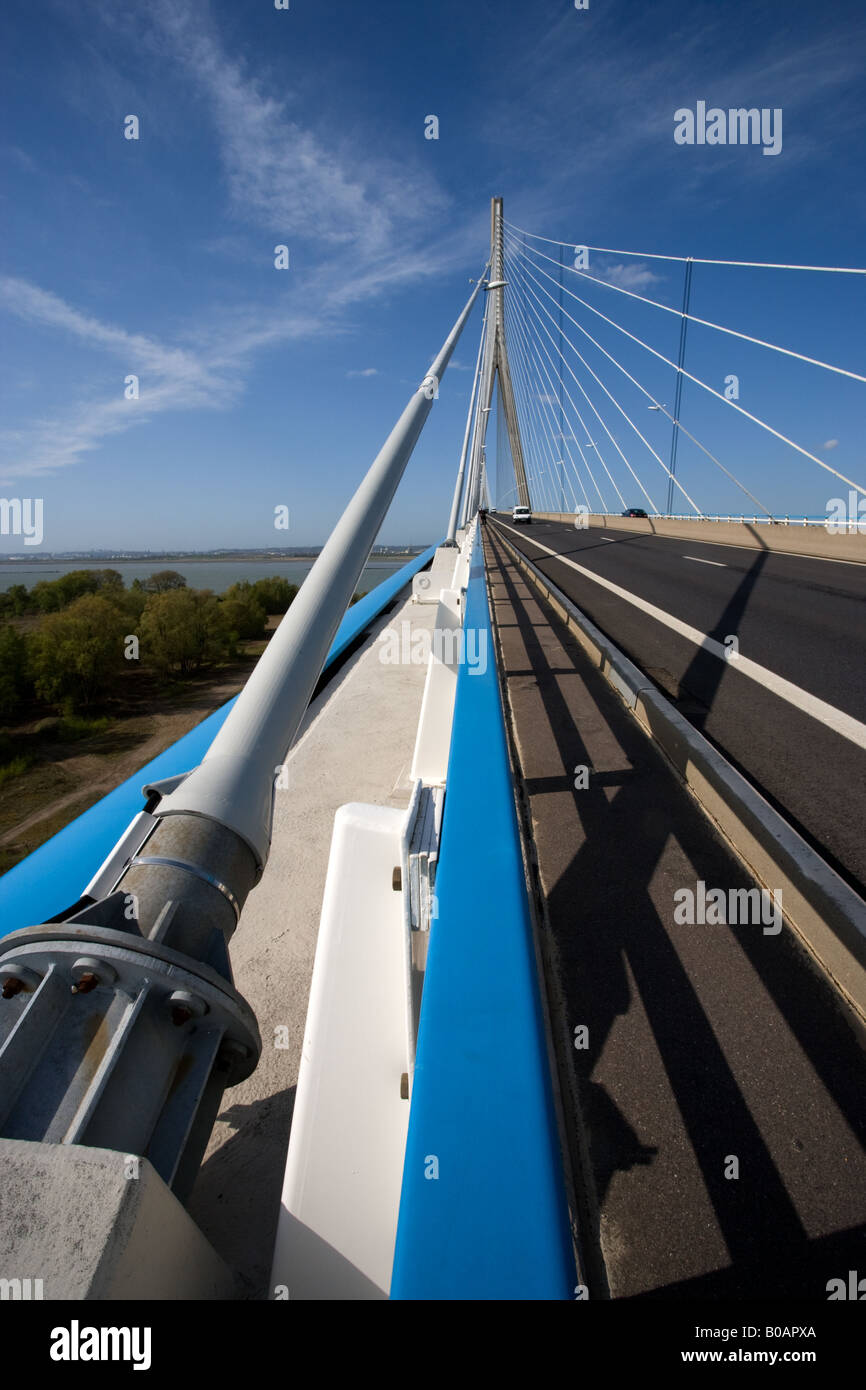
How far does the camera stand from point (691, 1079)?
1.79 m

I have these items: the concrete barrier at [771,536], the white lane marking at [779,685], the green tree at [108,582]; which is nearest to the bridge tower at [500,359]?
the concrete barrier at [771,536]

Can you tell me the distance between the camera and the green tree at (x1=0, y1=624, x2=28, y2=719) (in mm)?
31984

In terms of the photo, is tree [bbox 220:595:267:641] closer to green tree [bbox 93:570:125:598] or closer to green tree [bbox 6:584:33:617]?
green tree [bbox 93:570:125:598]

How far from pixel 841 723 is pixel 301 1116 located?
455 cm

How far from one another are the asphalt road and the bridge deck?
879mm

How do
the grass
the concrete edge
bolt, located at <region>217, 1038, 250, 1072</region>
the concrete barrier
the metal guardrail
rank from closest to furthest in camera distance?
the metal guardrail
bolt, located at <region>217, 1038, 250, 1072</region>
the concrete edge
the concrete barrier
the grass

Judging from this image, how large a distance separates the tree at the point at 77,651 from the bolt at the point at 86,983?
3766 centimetres

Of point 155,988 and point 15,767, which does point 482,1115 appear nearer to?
point 155,988

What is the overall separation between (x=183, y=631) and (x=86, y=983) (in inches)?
1665

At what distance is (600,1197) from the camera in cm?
149

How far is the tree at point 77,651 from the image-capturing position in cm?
3316

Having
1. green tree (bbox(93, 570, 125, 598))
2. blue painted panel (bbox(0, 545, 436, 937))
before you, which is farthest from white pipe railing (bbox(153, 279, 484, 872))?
green tree (bbox(93, 570, 125, 598))

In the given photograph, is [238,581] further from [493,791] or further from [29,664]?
[493,791]
